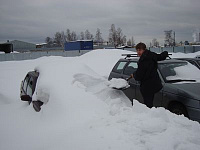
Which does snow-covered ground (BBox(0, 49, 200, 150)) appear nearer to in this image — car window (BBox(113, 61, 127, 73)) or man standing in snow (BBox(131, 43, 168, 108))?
man standing in snow (BBox(131, 43, 168, 108))

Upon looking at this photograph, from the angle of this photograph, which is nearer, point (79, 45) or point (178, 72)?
point (178, 72)

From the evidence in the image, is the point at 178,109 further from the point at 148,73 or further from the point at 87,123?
the point at 87,123

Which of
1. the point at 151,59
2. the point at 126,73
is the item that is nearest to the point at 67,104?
the point at 151,59

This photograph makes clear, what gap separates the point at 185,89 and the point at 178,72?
871 mm

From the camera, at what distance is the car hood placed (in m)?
3.62

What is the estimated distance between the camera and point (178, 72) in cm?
457

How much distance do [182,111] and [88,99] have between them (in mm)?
1863

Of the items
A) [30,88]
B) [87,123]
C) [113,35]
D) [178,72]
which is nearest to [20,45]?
[113,35]

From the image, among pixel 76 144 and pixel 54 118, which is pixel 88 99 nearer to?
pixel 54 118

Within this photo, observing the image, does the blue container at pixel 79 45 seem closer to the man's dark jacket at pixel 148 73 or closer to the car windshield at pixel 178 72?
the car windshield at pixel 178 72

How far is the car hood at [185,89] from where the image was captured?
3621mm

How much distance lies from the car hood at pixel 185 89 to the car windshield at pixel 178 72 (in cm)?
27

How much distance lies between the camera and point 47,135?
260 cm

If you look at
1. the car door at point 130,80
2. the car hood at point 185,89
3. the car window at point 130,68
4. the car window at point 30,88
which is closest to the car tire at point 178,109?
the car hood at point 185,89
